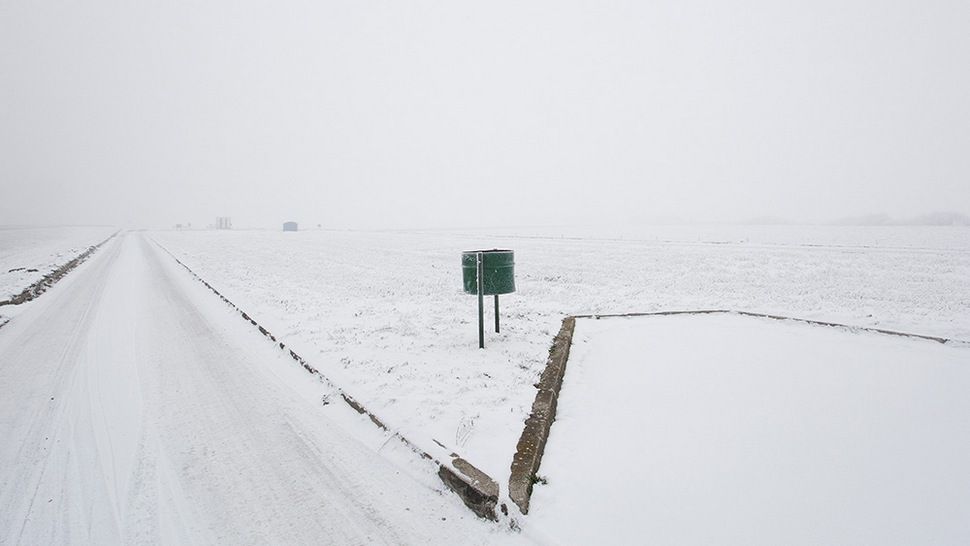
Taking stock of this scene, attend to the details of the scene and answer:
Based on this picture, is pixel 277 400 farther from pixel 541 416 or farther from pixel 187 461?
pixel 541 416

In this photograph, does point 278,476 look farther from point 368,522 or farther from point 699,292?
point 699,292

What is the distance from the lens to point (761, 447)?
3.64 m

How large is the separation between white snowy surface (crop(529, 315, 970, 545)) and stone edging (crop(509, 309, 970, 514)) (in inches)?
4.1

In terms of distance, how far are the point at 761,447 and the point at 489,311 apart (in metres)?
5.62

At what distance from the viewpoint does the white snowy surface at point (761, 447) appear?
2.75 m

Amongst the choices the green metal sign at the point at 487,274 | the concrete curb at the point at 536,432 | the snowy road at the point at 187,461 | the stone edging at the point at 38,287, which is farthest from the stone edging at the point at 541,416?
the stone edging at the point at 38,287

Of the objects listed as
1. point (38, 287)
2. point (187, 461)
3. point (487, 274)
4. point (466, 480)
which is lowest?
point (187, 461)

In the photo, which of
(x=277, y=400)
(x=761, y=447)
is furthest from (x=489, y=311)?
(x=761, y=447)

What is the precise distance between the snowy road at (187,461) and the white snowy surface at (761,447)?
960 mm

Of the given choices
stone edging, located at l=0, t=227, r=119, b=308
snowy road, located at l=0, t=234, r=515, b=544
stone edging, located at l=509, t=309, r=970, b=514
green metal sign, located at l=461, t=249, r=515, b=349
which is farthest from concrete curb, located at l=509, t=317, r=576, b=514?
stone edging, located at l=0, t=227, r=119, b=308

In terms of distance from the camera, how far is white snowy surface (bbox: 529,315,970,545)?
275 cm

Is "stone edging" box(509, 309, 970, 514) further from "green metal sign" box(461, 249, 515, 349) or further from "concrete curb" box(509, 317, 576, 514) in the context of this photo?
"green metal sign" box(461, 249, 515, 349)

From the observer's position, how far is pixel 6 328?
26.6 ft

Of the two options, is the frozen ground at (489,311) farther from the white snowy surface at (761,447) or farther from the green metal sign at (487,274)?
the green metal sign at (487,274)
